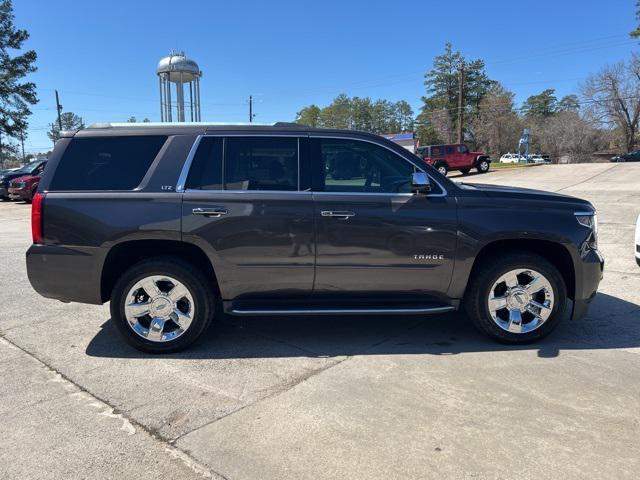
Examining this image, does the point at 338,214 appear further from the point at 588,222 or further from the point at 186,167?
the point at 588,222

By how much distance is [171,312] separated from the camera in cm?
419

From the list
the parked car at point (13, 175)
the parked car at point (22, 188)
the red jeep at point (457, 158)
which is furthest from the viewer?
the red jeep at point (457, 158)

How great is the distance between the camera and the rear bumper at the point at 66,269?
4.11 m

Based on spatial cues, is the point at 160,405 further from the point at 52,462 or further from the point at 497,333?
the point at 497,333

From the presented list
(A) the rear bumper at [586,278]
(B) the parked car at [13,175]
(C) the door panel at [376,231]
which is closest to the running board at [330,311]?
(C) the door panel at [376,231]

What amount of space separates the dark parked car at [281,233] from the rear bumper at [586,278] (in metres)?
0.02

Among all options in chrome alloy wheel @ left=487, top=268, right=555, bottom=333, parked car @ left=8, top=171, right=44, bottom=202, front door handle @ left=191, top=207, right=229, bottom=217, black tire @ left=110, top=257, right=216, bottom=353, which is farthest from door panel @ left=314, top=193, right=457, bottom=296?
parked car @ left=8, top=171, right=44, bottom=202

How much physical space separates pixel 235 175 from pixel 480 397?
258 cm

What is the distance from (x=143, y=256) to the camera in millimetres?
4402

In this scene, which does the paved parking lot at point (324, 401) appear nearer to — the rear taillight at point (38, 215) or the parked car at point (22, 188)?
the rear taillight at point (38, 215)

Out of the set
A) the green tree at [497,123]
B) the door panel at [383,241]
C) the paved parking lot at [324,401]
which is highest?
the green tree at [497,123]

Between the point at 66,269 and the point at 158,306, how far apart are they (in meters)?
0.82

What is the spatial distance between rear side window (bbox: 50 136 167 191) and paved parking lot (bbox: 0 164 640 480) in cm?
147

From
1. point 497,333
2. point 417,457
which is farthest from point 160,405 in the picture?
point 497,333
